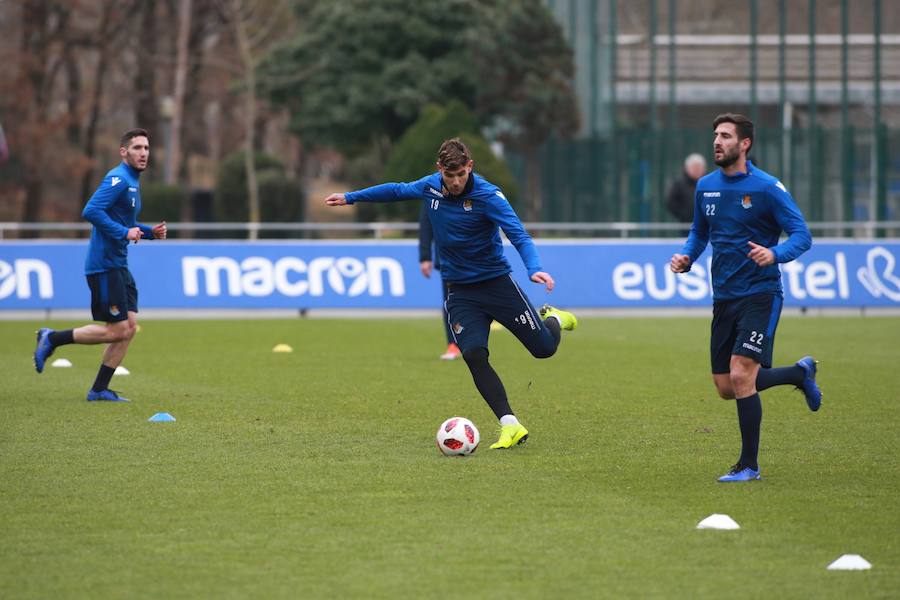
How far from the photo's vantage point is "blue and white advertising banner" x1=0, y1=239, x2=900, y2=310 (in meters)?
22.9

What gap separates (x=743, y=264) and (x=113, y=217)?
5721mm

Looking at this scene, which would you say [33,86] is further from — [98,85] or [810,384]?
[810,384]

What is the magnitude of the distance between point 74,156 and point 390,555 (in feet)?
139

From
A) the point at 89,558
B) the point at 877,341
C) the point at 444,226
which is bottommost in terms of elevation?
the point at 877,341

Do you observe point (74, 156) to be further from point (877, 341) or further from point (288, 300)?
point (877, 341)

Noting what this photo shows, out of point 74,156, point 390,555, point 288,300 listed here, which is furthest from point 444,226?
point 74,156

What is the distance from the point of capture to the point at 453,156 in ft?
30.7

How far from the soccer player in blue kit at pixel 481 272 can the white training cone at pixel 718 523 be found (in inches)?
105

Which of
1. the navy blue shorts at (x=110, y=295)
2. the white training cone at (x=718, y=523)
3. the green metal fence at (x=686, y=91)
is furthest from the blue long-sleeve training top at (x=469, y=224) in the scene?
the green metal fence at (x=686, y=91)

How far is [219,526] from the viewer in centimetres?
725

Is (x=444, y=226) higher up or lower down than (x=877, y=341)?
higher up

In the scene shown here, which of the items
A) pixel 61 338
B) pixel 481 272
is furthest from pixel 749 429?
pixel 61 338

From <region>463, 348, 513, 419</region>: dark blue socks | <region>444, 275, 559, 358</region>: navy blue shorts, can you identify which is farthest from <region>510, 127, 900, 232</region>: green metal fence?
<region>463, 348, 513, 419</region>: dark blue socks

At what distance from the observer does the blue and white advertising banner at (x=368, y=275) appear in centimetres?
2288
